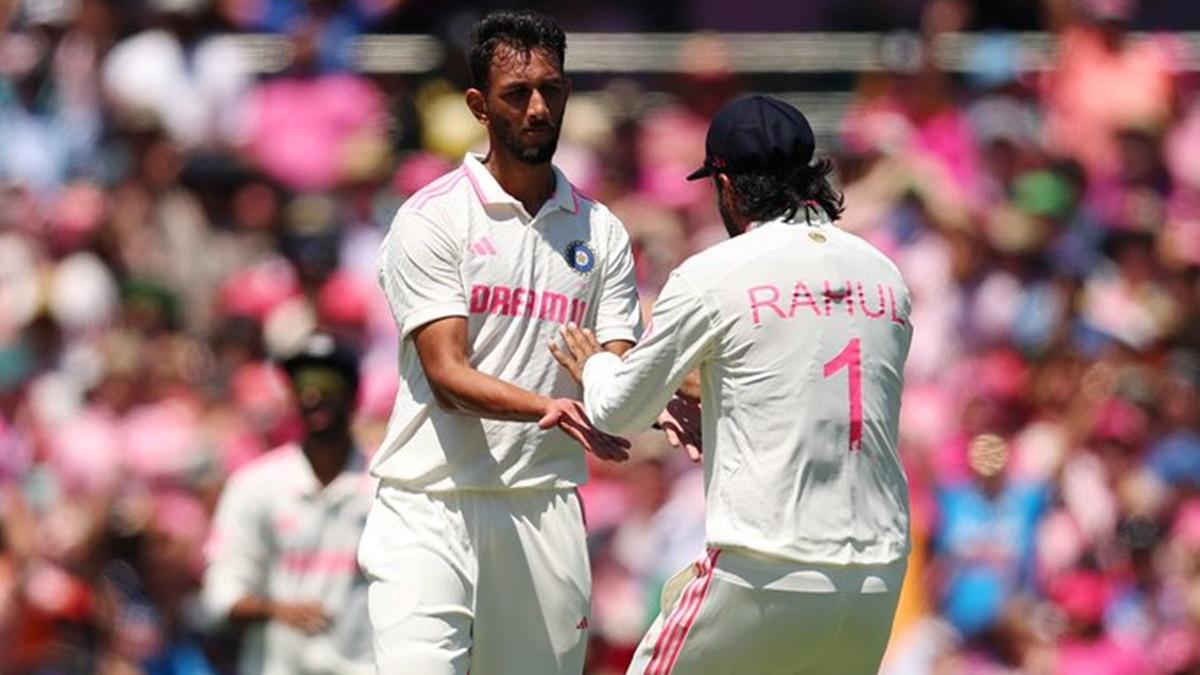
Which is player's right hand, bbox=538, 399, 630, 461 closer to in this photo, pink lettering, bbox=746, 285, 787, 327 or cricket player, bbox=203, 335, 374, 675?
pink lettering, bbox=746, 285, 787, 327

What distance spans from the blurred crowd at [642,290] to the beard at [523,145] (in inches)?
169

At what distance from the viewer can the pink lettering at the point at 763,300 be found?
7176mm

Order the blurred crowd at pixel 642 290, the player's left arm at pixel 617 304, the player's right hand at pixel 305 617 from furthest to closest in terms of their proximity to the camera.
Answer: the blurred crowd at pixel 642 290 < the player's right hand at pixel 305 617 < the player's left arm at pixel 617 304

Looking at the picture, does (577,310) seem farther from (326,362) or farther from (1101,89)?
(1101,89)

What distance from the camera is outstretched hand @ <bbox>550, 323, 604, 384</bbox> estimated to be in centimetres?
774

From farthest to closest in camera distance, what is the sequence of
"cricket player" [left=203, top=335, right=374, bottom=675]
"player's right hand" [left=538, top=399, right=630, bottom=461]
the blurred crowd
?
the blurred crowd → "cricket player" [left=203, top=335, right=374, bottom=675] → "player's right hand" [left=538, top=399, right=630, bottom=461]

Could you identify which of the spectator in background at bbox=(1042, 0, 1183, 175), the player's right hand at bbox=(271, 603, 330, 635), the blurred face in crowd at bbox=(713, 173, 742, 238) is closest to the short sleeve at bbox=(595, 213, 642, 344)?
the blurred face in crowd at bbox=(713, 173, 742, 238)

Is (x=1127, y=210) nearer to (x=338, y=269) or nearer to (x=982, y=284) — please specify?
(x=982, y=284)

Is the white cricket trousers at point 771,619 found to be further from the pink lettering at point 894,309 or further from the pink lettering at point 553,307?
the pink lettering at point 553,307

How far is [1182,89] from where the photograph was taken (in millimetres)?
15109

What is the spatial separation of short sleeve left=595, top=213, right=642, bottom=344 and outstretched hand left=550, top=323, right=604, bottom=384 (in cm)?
21

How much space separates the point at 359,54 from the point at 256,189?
1.10 metres

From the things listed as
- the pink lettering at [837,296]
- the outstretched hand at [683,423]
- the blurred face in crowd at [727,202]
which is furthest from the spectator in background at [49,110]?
the pink lettering at [837,296]

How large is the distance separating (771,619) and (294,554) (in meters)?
3.89
